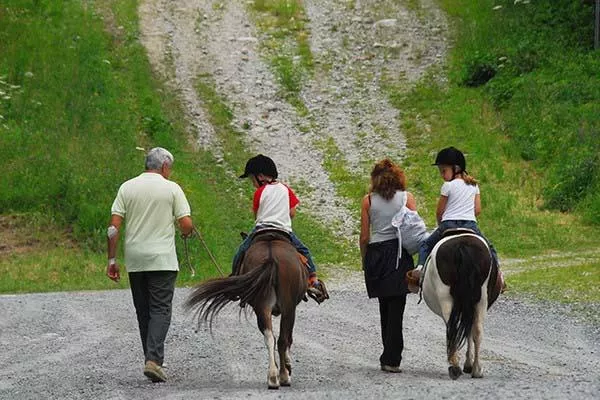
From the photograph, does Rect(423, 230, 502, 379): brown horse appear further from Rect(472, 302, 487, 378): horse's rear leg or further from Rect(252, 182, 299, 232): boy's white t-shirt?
Rect(252, 182, 299, 232): boy's white t-shirt

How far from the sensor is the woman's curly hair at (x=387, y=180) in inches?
443

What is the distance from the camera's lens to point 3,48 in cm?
3058

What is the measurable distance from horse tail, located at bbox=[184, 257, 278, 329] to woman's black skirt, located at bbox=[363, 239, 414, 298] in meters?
1.29

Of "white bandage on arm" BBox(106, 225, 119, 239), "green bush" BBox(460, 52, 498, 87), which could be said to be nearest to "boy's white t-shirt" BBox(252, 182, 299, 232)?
"white bandage on arm" BBox(106, 225, 119, 239)

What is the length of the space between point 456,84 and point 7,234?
1285 centimetres

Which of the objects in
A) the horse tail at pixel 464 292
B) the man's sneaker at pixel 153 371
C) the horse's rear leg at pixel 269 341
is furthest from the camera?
the man's sneaker at pixel 153 371

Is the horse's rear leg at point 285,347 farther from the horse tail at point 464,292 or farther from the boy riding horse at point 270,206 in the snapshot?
the horse tail at point 464,292

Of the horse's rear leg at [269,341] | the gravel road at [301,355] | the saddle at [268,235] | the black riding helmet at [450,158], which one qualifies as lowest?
the gravel road at [301,355]

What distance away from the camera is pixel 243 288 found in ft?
33.7

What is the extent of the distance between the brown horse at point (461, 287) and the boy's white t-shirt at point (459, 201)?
12.2 inches

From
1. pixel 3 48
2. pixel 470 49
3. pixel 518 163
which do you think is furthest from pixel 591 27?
pixel 3 48

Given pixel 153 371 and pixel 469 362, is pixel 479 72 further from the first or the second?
pixel 153 371

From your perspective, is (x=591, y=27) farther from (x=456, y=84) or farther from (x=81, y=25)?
(x=81, y=25)

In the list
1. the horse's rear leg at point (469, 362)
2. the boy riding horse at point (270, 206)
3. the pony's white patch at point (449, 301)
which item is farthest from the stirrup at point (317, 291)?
the horse's rear leg at point (469, 362)
